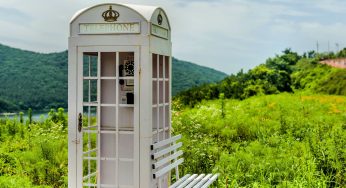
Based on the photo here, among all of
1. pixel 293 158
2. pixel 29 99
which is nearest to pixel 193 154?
pixel 293 158

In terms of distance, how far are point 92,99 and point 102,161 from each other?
655 mm

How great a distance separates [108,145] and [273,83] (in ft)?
59.9

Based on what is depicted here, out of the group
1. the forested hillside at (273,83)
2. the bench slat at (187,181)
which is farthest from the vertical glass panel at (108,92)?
the forested hillside at (273,83)

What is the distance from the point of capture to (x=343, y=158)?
20.3 feet

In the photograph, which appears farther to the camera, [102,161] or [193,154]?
[193,154]

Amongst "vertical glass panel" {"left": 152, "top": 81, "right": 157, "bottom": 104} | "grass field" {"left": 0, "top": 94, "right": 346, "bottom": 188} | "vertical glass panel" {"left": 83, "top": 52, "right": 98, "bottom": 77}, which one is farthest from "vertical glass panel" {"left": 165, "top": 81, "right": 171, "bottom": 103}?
"grass field" {"left": 0, "top": 94, "right": 346, "bottom": 188}

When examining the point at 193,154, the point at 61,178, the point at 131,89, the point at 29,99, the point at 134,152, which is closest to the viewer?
the point at 134,152

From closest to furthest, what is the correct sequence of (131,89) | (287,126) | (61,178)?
(131,89) < (61,178) < (287,126)

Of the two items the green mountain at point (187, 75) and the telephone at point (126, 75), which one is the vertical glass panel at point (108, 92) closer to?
the telephone at point (126, 75)

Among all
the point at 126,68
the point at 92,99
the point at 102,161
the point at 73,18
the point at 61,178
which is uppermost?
the point at 73,18

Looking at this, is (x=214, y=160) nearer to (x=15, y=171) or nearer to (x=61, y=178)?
(x=61, y=178)

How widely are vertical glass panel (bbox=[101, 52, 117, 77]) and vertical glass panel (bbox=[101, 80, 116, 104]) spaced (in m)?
0.09

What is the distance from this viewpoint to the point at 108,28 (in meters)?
4.15

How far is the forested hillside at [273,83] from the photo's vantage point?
17.5m
